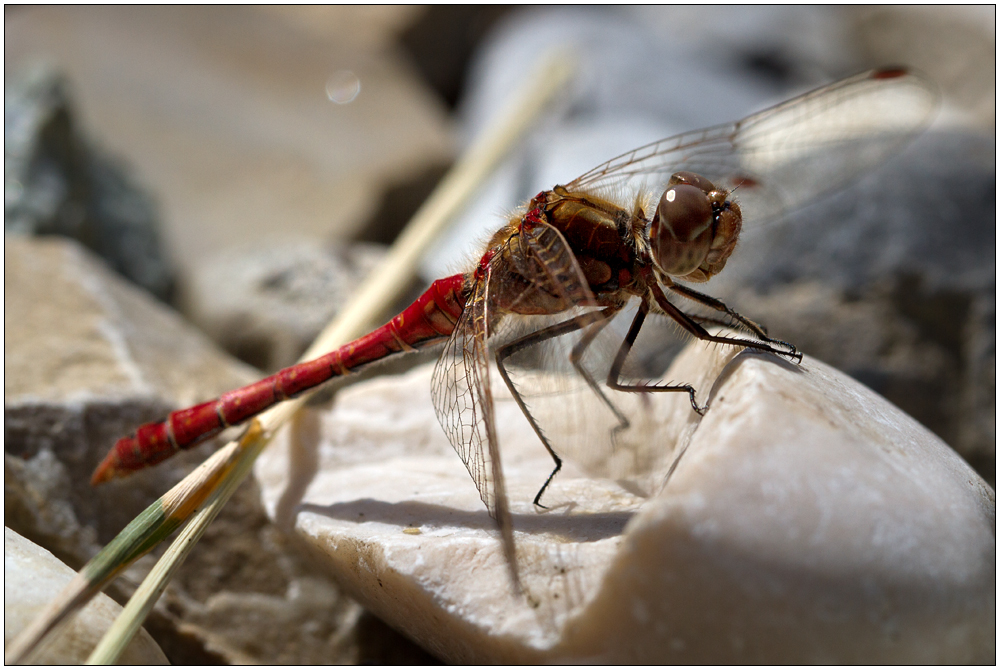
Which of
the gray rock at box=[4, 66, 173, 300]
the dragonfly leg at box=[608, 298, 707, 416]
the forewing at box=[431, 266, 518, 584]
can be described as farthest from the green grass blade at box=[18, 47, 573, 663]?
the gray rock at box=[4, 66, 173, 300]

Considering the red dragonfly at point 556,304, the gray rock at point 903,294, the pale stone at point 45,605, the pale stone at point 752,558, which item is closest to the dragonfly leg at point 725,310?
the red dragonfly at point 556,304

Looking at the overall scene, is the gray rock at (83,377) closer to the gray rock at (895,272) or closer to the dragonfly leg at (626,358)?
the gray rock at (895,272)

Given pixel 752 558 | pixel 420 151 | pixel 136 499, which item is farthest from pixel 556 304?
pixel 420 151

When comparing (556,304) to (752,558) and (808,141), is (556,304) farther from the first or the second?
(808,141)

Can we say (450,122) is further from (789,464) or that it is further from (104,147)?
(789,464)

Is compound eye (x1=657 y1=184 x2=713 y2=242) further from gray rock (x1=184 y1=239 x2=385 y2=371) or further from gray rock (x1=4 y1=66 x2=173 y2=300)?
gray rock (x1=4 y1=66 x2=173 y2=300)
